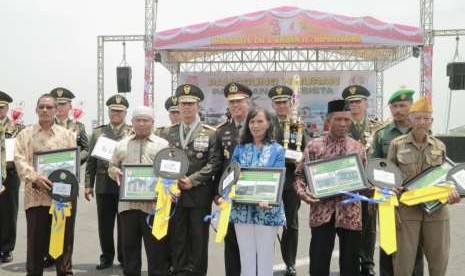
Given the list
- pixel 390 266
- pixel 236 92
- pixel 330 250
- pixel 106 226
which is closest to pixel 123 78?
pixel 106 226

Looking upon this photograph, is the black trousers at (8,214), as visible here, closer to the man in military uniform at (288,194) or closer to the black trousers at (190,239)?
the black trousers at (190,239)

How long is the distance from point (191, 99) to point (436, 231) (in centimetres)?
237

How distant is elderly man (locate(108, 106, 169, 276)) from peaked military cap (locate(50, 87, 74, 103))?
2.03 m

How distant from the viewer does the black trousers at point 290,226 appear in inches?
210

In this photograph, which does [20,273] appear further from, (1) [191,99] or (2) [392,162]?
(2) [392,162]

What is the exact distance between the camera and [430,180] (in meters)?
3.88

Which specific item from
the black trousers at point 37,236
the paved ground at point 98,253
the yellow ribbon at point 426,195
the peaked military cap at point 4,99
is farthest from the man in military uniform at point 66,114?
the yellow ribbon at point 426,195

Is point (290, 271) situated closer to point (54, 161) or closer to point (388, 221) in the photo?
point (388, 221)

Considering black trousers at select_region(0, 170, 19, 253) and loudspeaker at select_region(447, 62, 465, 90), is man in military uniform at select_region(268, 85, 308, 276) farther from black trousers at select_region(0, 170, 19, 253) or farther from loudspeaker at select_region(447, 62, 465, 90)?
loudspeaker at select_region(447, 62, 465, 90)

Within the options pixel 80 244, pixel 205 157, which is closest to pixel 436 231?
pixel 205 157

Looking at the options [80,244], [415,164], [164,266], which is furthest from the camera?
[80,244]

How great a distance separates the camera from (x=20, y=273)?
17.7 ft

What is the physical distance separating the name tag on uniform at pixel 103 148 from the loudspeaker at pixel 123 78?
1609 centimetres

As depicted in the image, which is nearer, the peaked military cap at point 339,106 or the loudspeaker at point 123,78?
the peaked military cap at point 339,106
